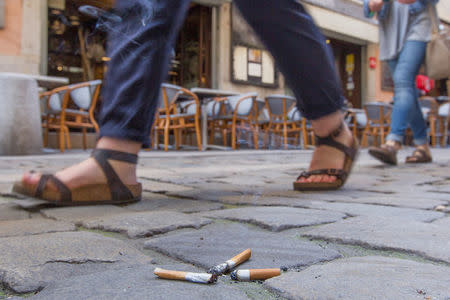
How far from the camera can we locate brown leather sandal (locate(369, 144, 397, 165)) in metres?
3.23

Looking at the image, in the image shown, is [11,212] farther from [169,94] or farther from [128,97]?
[169,94]

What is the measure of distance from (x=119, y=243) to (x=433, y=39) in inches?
122

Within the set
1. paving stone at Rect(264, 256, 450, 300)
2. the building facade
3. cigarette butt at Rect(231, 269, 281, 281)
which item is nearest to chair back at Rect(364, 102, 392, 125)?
the building facade

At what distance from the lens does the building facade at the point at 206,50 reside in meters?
7.52

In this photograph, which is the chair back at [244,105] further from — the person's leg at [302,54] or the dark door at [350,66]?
the dark door at [350,66]

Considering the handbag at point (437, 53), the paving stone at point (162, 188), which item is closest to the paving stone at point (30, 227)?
the paving stone at point (162, 188)

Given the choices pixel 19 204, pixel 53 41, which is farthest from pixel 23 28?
pixel 19 204

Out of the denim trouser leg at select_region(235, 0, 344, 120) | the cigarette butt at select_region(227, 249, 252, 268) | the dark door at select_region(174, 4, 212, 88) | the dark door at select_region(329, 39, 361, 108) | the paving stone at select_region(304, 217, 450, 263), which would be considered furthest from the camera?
the dark door at select_region(329, 39, 361, 108)

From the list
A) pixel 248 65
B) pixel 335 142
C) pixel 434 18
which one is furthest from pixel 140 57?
pixel 248 65

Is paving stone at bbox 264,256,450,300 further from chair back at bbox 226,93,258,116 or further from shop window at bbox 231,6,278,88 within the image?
shop window at bbox 231,6,278,88

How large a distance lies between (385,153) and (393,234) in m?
2.47

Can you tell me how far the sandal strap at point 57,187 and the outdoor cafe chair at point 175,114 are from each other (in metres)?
4.28

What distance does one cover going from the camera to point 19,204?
53.8 inches

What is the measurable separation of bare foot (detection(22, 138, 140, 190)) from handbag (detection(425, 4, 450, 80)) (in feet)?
8.59
